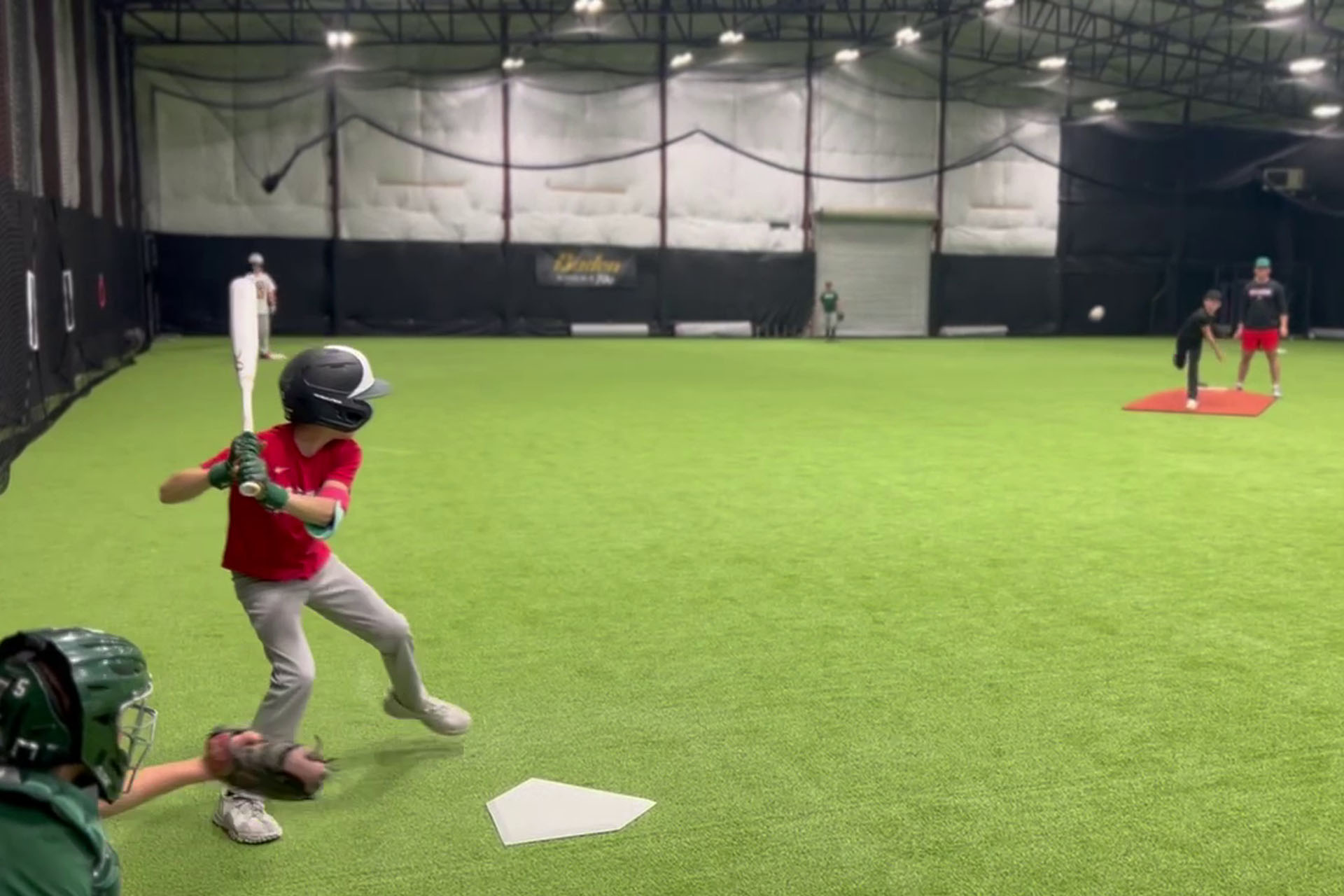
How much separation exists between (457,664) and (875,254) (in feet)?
96.9

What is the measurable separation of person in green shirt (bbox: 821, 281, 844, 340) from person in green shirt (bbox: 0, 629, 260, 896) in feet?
96.0

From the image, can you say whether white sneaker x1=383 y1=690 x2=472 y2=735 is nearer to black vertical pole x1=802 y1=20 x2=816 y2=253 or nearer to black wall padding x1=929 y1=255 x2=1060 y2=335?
black vertical pole x1=802 y1=20 x2=816 y2=253

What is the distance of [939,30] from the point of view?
91.8ft

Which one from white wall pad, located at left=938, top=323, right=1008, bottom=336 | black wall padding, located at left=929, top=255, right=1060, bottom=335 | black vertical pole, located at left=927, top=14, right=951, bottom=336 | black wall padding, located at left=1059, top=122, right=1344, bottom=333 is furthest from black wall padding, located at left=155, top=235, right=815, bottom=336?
black wall padding, located at left=1059, top=122, right=1344, bottom=333

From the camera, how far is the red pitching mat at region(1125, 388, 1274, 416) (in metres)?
14.3

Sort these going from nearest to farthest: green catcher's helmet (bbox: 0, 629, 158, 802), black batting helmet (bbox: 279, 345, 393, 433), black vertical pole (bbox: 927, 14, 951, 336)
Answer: green catcher's helmet (bbox: 0, 629, 158, 802), black batting helmet (bbox: 279, 345, 393, 433), black vertical pole (bbox: 927, 14, 951, 336)

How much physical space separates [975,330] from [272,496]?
1292 inches

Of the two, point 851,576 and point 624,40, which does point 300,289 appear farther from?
point 851,576

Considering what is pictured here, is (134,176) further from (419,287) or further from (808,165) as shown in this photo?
(808,165)

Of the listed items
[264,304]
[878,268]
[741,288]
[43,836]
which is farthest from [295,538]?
[878,268]

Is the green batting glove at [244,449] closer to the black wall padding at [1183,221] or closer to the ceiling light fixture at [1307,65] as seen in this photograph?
the ceiling light fixture at [1307,65]

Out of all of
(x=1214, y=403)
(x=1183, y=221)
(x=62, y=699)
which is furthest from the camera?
(x=1183, y=221)

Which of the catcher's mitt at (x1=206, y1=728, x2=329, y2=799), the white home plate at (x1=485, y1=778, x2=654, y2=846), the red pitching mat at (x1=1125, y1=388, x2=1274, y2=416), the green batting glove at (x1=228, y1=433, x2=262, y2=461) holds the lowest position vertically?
the white home plate at (x1=485, y1=778, x2=654, y2=846)

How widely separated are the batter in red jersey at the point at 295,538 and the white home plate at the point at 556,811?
2.28ft
